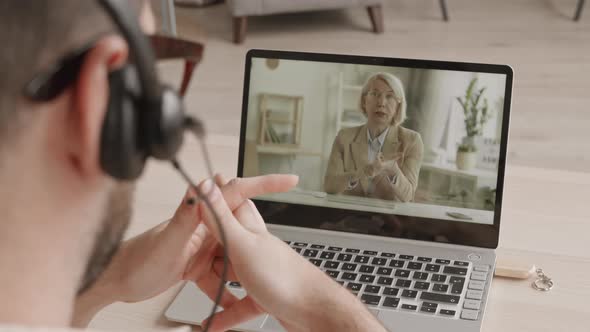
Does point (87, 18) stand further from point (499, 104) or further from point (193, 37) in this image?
point (193, 37)

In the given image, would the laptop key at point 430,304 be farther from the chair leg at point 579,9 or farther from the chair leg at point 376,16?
the chair leg at point 579,9

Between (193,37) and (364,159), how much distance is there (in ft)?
8.77

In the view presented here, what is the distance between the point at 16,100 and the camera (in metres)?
0.50

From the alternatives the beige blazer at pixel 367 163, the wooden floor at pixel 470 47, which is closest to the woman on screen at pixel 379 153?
the beige blazer at pixel 367 163

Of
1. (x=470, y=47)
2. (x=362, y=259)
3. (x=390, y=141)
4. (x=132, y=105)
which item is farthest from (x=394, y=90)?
(x=470, y=47)

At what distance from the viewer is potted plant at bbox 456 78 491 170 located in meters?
1.16

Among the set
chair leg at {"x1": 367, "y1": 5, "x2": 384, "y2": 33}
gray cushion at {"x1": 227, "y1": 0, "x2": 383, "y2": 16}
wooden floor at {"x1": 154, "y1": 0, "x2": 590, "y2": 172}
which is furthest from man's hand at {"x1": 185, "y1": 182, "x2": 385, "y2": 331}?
chair leg at {"x1": 367, "y1": 5, "x2": 384, "y2": 33}

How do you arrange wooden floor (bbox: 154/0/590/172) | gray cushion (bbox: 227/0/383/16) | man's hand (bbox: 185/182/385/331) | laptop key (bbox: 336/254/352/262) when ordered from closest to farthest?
man's hand (bbox: 185/182/385/331)
laptop key (bbox: 336/254/352/262)
wooden floor (bbox: 154/0/590/172)
gray cushion (bbox: 227/0/383/16)

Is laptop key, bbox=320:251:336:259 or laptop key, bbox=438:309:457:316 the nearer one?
laptop key, bbox=438:309:457:316

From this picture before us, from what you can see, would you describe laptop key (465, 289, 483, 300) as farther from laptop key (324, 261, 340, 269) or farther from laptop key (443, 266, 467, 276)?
laptop key (324, 261, 340, 269)

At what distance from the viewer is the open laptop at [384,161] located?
3.73 feet

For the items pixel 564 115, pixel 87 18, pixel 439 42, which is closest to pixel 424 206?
pixel 87 18

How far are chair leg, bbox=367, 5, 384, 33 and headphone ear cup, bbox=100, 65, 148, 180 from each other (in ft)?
10.6

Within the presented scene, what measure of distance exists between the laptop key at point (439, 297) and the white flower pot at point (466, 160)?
201 millimetres
